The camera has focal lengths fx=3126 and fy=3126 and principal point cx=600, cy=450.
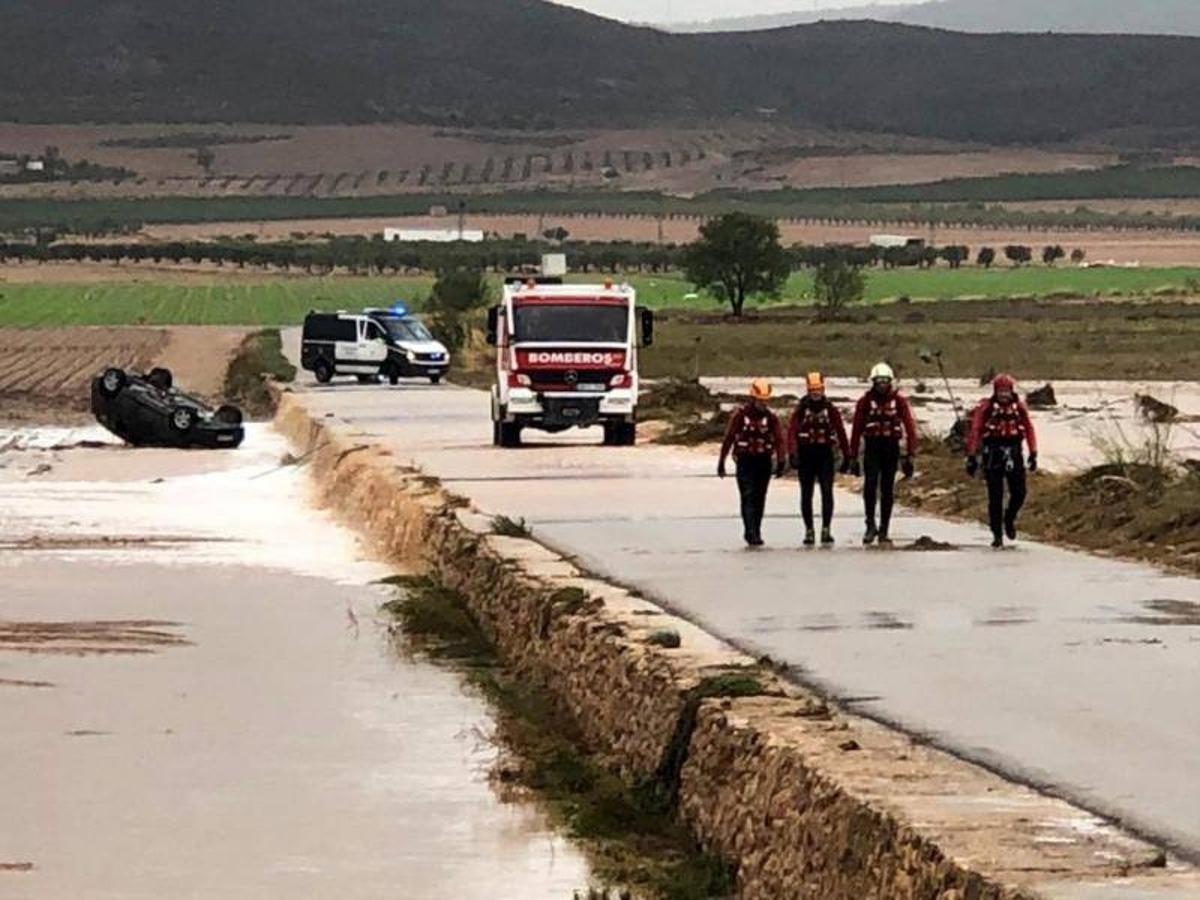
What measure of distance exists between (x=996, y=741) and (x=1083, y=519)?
13.6 m

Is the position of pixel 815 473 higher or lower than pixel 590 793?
higher

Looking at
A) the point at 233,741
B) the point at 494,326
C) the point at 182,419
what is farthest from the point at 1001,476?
the point at 182,419

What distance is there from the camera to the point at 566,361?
141 ft

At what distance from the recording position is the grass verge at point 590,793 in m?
13.7

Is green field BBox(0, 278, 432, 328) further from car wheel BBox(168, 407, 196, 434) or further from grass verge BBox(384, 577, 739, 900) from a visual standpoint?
grass verge BBox(384, 577, 739, 900)

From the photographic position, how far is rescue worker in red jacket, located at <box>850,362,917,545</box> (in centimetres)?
2445

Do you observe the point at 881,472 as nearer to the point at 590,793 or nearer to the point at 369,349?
the point at 590,793

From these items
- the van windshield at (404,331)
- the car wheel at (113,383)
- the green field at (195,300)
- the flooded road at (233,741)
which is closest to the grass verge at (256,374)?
the van windshield at (404,331)

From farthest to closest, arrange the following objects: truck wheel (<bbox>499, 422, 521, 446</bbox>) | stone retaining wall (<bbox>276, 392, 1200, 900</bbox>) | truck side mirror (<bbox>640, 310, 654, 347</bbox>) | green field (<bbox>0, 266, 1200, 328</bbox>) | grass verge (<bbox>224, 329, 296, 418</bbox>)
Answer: green field (<bbox>0, 266, 1200, 328</bbox>) < grass verge (<bbox>224, 329, 296, 418</bbox>) < truck side mirror (<bbox>640, 310, 654, 347</bbox>) < truck wheel (<bbox>499, 422, 521, 446</bbox>) < stone retaining wall (<bbox>276, 392, 1200, 900</bbox>)

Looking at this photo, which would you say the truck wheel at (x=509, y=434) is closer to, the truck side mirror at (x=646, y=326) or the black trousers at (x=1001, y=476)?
the truck side mirror at (x=646, y=326)

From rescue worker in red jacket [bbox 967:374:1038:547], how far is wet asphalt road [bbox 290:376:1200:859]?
1.48 ft

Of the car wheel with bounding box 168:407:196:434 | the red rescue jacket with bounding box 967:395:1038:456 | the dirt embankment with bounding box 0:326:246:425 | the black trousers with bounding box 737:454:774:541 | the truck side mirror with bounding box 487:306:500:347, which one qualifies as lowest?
the dirt embankment with bounding box 0:326:246:425

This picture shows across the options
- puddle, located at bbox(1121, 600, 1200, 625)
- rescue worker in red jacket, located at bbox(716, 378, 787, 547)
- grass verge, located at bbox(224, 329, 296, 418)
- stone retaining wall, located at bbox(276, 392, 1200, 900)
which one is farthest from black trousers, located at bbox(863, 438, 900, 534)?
grass verge, located at bbox(224, 329, 296, 418)

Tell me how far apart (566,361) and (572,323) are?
625mm
